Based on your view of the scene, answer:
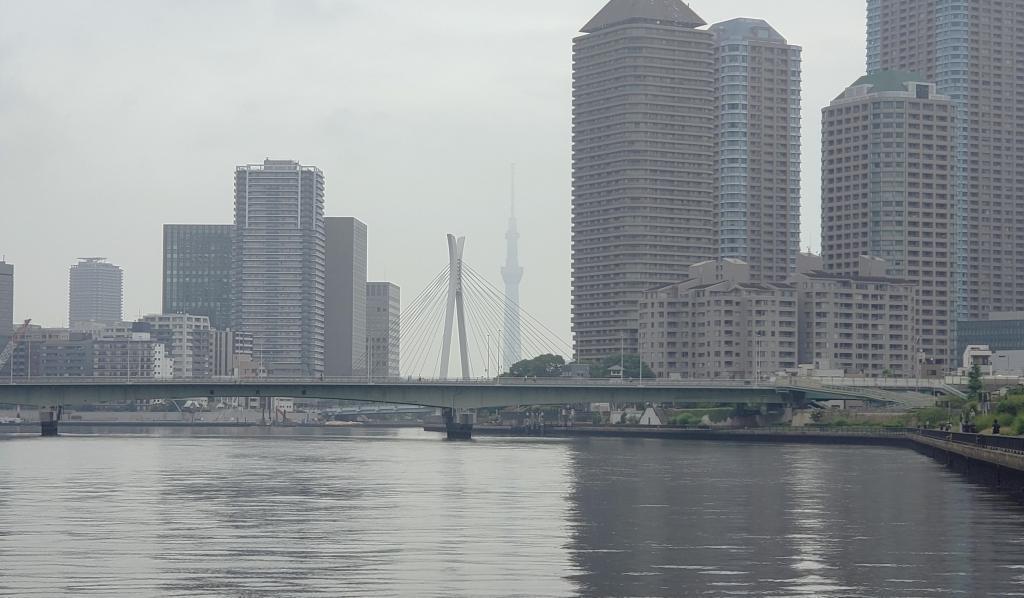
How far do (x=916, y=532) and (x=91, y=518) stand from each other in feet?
109

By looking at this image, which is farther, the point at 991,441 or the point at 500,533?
the point at 991,441

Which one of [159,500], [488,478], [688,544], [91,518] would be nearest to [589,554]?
[688,544]

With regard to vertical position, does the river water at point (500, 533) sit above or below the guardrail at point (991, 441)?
below

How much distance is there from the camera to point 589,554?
5941 centimetres

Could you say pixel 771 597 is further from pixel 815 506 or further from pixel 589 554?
pixel 815 506

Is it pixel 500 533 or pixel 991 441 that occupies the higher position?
pixel 991 441

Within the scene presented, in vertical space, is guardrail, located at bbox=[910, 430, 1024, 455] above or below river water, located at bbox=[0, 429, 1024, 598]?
above

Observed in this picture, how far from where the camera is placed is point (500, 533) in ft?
221

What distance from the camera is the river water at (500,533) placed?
167 feet

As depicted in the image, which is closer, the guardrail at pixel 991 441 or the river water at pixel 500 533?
the river water at pixel 500 533

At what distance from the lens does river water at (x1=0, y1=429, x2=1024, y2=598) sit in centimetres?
5091

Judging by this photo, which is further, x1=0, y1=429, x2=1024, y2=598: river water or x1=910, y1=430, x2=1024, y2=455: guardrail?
x1=910, y1=430, x2=1024, y2=455: guardrail

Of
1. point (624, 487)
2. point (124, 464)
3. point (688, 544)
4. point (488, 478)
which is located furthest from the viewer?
point (124, 464)

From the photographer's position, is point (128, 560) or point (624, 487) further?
point (624, 487)
